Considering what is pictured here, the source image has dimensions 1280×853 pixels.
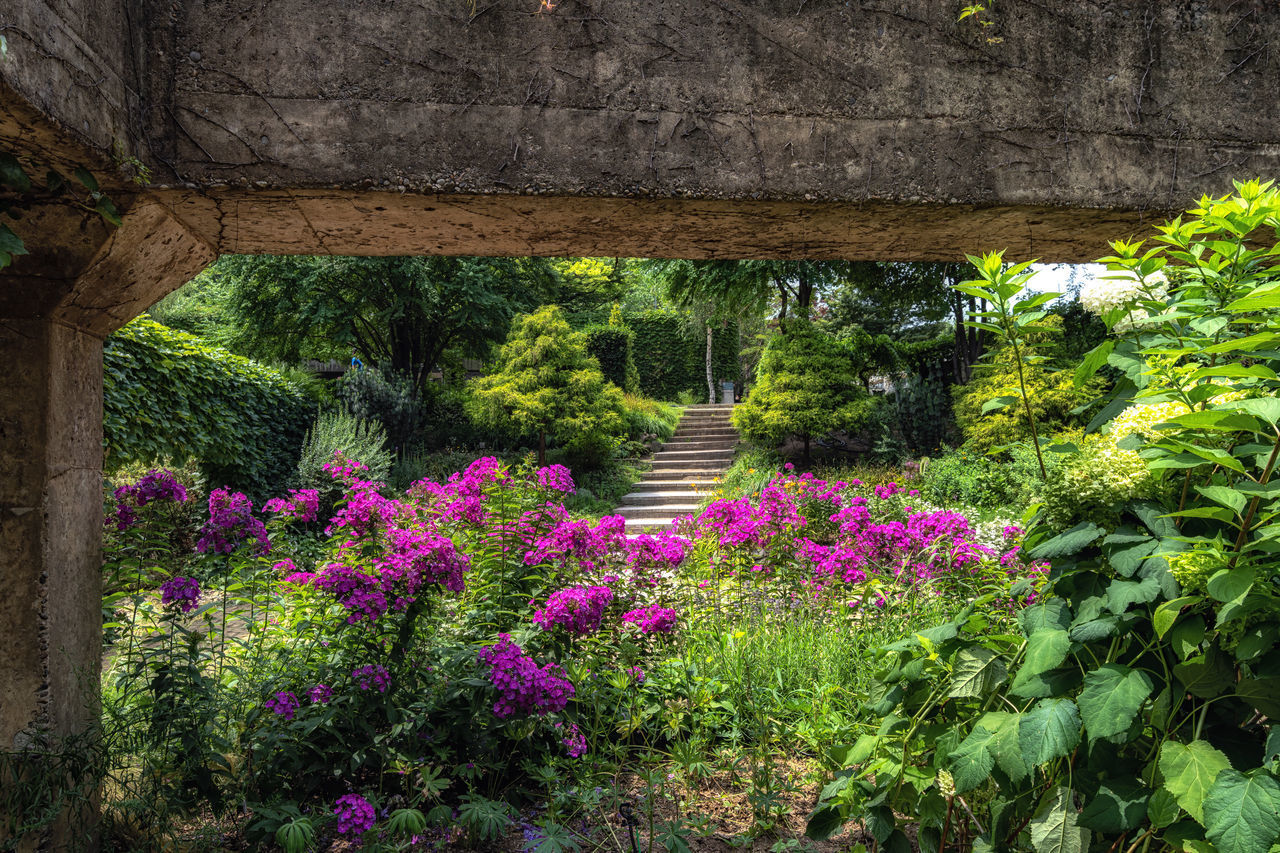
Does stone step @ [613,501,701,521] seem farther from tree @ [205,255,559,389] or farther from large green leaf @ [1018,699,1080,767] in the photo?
large green leaf @ [1018,699,1080,767]

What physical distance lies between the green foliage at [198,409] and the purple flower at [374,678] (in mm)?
5941

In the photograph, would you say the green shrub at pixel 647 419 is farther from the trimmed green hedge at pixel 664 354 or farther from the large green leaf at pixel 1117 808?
the large green leaf at pixel 1117 808

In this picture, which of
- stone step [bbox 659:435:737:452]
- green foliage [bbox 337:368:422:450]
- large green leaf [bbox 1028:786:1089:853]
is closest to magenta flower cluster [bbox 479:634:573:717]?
large green leaf [bbox 1028:786:1089:853]

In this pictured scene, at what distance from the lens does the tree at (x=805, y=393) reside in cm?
1085

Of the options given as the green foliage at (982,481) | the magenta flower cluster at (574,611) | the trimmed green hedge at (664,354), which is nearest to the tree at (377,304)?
the trimmed green hedge at (664,354)

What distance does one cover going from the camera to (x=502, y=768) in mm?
2336

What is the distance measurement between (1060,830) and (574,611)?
1581mm

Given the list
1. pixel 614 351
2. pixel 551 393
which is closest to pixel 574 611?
pixel 551 393

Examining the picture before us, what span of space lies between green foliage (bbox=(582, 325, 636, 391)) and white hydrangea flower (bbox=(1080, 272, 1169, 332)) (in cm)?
1528

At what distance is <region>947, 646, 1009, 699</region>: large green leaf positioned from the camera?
1559 millimetres

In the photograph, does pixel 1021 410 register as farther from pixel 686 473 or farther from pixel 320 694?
pixel 320 694

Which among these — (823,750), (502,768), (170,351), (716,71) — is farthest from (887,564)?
(170,351)

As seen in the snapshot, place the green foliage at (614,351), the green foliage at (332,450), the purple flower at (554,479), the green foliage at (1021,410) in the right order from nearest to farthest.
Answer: the purple flower at (554,479), the green foliage at (1021,410), the green foliage at (332,450), the green foliage at (614,351)

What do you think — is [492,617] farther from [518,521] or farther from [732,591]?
[732,591]
